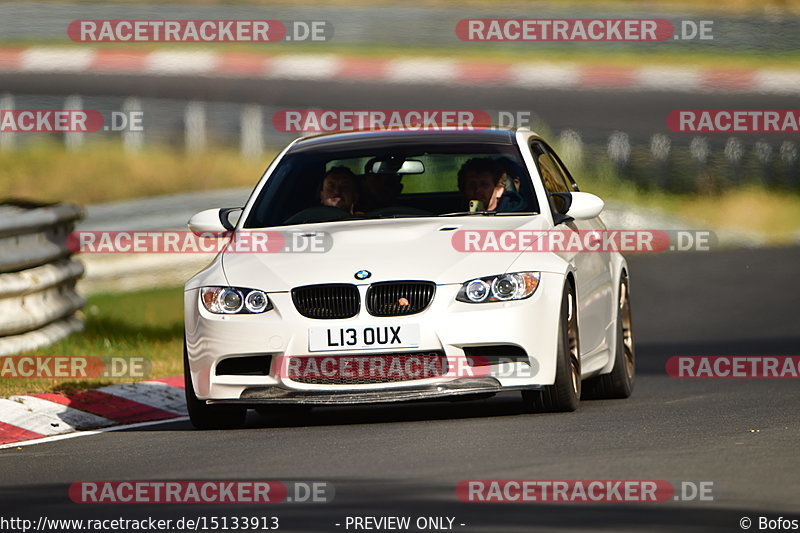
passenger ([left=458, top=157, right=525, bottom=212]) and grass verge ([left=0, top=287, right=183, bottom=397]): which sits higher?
passenger ([left=458, top=157, right=525, bottom=212])

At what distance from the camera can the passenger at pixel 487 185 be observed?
10789 millimetres

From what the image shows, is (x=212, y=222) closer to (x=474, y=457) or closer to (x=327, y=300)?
(x=327, y=300)

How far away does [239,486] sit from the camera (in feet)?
25.2

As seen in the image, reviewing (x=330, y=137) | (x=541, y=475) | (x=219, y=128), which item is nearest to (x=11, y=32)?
(x=219, y=128)

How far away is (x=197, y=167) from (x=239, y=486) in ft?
55.7

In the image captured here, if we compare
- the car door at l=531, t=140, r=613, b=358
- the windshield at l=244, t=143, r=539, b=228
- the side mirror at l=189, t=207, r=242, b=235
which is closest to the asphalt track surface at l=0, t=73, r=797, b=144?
the car door at l=531, t=140, r=613, b=358

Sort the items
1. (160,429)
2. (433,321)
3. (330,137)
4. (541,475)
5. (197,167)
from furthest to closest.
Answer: (197,167) → (330,137) → (160,429) → (433,321) → (541,475)

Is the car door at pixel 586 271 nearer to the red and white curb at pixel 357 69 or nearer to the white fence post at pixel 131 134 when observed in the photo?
the white fence post at pixel 131 134

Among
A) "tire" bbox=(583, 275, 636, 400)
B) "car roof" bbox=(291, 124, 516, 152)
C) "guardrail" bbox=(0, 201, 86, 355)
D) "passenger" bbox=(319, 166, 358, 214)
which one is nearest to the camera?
"passenger" bbox=(319, 166, 358, 214)

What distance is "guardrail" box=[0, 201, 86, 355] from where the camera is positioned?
13281mm

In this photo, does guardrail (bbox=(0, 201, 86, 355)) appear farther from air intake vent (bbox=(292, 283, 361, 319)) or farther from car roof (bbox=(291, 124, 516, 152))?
air intake vent (bbox=(292, 283, 361, 319))

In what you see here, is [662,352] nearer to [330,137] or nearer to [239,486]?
[330,137]

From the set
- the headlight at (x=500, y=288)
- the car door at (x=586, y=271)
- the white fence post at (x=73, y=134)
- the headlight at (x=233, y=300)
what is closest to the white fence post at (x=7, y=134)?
the white fence post at (x=73, y=134)

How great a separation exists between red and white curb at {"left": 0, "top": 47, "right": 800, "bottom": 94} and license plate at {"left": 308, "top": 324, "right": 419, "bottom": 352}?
18306 mm
